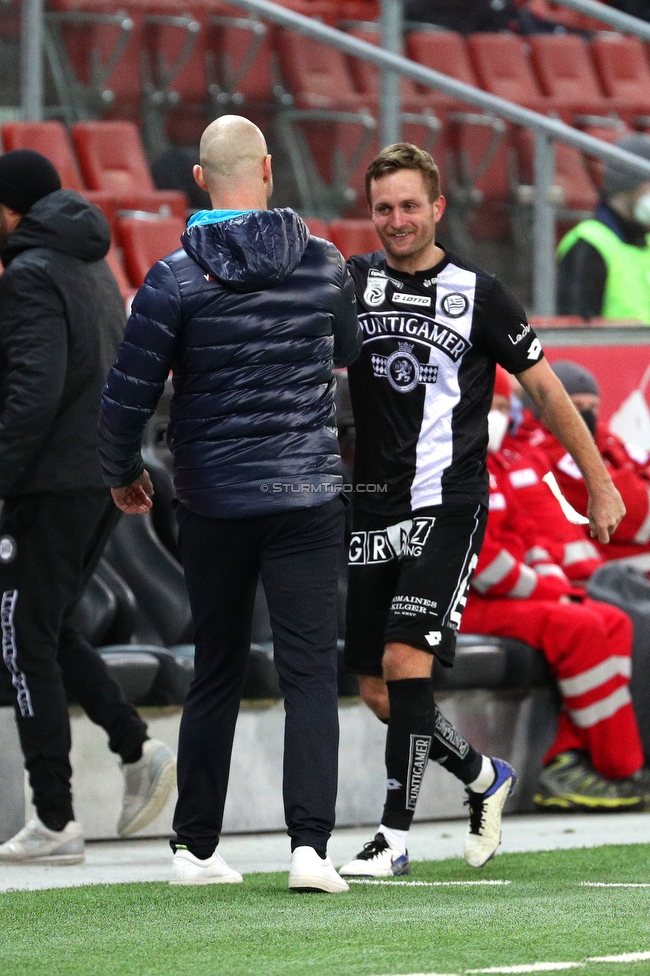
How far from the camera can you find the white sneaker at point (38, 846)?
4.89m

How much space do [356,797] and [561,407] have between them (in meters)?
2.01

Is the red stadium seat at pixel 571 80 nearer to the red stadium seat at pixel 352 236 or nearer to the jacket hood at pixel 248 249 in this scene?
the red stadium seat at pixel 352 236

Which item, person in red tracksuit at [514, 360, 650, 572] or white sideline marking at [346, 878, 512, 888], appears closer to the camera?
white sideline marking at [346, 878, 512, 888]

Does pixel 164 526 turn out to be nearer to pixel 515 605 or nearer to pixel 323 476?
pixel 515 605

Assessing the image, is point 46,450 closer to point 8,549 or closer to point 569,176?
point 8,549

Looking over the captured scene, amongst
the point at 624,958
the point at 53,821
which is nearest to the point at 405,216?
the point at 53,821

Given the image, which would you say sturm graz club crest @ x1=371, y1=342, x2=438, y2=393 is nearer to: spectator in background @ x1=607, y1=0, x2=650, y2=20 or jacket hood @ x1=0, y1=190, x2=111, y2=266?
jacket hood @ x1=0, y1=190, x2=111, y2=266

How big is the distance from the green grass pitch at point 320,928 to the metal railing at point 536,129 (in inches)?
174

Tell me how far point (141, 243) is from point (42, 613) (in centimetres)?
415

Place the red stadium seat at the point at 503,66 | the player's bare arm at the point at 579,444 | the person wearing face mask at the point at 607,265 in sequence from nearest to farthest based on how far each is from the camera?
the player's bare arm at the point at 579,444 → the person wearing face mask at the point at 607,265 → the red stadium seat at the point at 503,66

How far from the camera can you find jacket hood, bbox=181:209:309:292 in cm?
405

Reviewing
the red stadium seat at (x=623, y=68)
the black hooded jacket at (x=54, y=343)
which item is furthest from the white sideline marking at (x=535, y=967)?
the red stadium seat at (x=623, y=68)

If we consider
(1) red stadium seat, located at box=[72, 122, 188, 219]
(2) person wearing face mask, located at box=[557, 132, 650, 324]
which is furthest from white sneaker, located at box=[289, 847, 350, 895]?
(1) red stadium seat, located at box=[72, 122, 188, 219]

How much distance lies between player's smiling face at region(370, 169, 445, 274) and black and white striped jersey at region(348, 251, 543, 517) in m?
0.06
